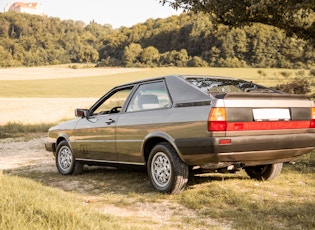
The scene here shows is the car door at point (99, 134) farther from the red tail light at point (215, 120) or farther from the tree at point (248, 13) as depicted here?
the tree at point (248, 13)

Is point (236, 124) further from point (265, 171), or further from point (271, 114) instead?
point (265, 171)

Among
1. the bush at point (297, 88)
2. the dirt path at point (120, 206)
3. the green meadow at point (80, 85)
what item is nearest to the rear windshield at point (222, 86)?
the dirt path at point (120, 206)

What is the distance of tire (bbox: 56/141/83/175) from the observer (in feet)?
24.5

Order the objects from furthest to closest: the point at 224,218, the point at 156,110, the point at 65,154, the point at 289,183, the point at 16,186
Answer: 1. the point at 65,154
2. the point at 289,183
3. the point at 156,110
4. the point at 16,186
5. the point at 224,218

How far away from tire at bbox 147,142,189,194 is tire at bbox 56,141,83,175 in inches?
87.4

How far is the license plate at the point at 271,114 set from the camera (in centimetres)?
504

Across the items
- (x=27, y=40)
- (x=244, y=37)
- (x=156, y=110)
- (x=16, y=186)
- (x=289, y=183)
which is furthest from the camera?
(x=27, y=40)

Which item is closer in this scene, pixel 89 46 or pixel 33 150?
pixel 33 150

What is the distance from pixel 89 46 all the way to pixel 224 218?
117485 millimetres

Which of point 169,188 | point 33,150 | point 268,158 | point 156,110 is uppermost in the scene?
point 156,110

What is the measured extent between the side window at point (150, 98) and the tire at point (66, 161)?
1.92 m

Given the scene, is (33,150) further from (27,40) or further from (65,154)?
(27,40)

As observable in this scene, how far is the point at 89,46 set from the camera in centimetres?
11800

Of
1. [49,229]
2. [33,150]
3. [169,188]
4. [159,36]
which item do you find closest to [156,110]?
[169,188]
